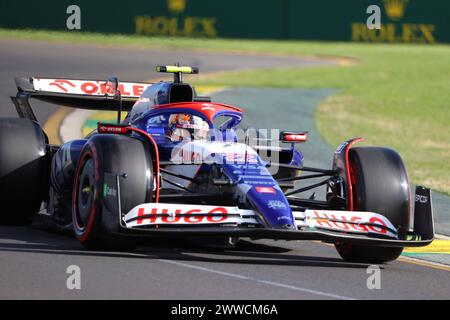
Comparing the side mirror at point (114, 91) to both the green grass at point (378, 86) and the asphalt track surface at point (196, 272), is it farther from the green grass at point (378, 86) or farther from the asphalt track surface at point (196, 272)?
the green grass at point (378, 86)

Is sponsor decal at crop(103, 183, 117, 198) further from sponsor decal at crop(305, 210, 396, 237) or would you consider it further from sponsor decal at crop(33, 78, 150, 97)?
sponsor decal at crop(33, 78, 150, 97)

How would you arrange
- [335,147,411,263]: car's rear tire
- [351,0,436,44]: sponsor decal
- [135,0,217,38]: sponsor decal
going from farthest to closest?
1. [351,0,436,44]: sponsor decal
2. [135,0,217,38]: sponsor decal
3. [335,147,411,263]: car's rear tire

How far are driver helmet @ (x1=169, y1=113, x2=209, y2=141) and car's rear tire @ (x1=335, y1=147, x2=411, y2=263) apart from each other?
1.58 metres

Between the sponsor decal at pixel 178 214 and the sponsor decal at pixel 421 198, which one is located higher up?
the sponsor decal at pixel 421 198

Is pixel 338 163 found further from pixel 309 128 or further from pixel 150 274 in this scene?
pixel 309 128

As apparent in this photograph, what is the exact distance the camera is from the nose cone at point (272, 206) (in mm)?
9695

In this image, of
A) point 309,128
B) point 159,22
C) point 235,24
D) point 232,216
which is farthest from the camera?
point 235,24

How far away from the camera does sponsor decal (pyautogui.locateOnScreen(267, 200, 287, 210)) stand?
9802 mm

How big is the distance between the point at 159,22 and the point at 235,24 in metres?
4.25

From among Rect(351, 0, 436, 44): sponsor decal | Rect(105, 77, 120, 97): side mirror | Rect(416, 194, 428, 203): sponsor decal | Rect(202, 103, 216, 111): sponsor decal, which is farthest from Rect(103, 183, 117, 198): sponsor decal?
Rect(351, 0, 436, 44): sponsor decal

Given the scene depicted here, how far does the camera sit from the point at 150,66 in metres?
34.2

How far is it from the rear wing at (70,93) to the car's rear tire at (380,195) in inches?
143

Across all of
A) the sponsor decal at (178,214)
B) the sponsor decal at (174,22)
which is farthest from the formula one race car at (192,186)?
the sponsor decal at (174,22)

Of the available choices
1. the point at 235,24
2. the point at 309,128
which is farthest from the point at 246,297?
the point at 235,24
